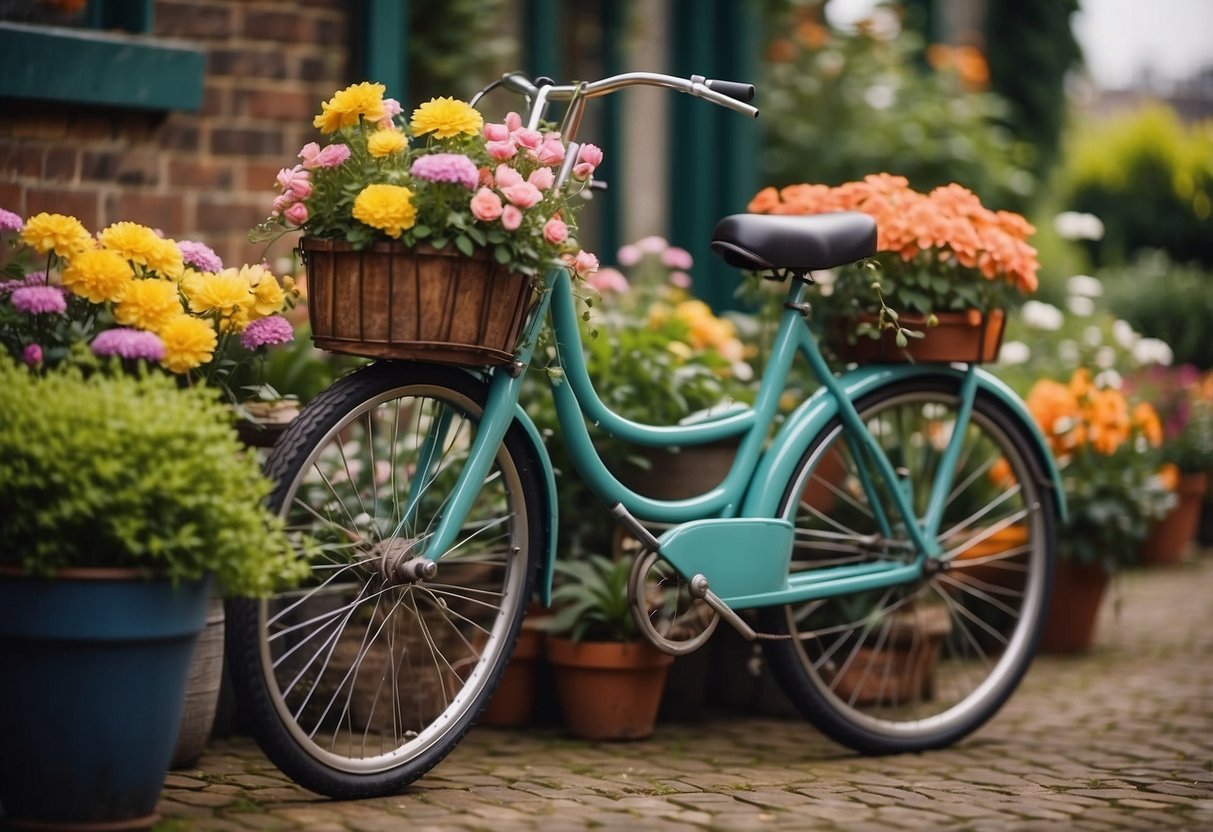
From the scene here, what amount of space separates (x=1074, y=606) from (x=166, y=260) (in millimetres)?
3507

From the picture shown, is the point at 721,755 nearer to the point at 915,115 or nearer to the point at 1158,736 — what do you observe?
the point at 1158,736

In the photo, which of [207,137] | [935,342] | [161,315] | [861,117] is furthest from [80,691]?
[861,117]

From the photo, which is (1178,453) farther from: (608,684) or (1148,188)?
(1148,188)

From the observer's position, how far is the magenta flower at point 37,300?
Result: 321cm

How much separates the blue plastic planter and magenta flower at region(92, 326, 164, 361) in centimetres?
49

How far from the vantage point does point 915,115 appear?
869 centimetres

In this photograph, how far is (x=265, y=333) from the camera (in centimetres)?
347

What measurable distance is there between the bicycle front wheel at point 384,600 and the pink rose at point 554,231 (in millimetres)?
383

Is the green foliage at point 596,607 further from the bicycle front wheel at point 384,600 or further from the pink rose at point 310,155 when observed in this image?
the pink rose at point 310,155

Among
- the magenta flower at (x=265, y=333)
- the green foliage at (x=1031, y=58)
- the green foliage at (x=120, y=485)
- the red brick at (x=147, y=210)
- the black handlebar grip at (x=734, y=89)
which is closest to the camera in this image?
the green foliage at (x=120, y=485)

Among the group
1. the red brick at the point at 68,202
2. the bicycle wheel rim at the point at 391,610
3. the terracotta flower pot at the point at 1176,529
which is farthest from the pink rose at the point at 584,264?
the terracotta flower pot at the point at 1176,529

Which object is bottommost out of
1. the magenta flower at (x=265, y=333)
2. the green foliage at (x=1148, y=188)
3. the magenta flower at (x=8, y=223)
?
the magenta flower at (x=265, y=333)

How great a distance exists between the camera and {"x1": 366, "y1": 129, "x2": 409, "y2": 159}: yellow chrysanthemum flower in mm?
3332

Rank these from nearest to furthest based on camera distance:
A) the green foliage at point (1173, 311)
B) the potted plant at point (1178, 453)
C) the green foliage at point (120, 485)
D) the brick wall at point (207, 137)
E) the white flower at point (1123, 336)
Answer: the green foliage at point (120, 485) < the brick wall at point (207, 137) < the white flower at point (1123, 336) < the potted plant at point (1178, 453) < the green foliage at point (1173, 311)
